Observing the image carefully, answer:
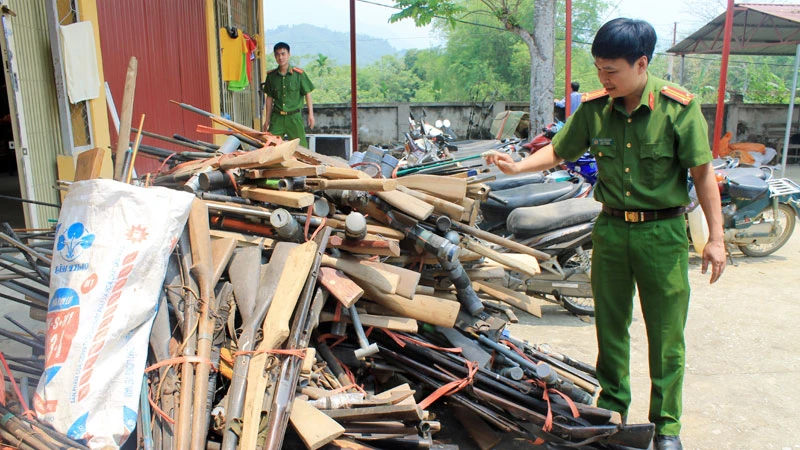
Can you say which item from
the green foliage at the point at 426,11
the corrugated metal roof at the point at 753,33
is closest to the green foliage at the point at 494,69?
the corrugated metal roof at the point at 753,33

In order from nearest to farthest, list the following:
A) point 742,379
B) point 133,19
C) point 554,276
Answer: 1. point 742,379
2. point 554,276
3. point 133,19

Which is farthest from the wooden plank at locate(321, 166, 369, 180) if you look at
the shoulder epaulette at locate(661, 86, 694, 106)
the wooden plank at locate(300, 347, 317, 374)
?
the shoulder epaulette at locate(661, 86, 694, 106)

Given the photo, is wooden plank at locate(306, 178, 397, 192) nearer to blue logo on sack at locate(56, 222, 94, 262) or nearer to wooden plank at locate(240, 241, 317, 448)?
wooden plank at locate(240, 241, 317, 448)

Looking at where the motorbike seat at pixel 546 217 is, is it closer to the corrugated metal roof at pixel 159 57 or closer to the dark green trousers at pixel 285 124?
the dark green trousers at pixel 285 124

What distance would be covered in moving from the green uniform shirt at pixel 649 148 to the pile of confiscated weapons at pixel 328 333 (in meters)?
0.87

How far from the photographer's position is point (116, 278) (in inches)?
90.7

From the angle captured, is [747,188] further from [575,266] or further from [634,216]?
[634,216]

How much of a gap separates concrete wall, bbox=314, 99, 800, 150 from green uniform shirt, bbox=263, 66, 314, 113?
28.7ft

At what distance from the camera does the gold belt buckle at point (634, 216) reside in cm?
292

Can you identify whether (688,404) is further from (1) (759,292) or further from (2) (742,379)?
(1) (759,292)

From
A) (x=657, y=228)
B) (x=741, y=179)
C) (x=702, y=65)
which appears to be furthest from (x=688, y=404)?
(x=702, y=65)

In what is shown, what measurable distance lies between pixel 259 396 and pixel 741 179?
20.5 feet

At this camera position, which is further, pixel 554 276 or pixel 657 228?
pixel 554 276

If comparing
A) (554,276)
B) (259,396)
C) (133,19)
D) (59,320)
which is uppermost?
(133,19)
